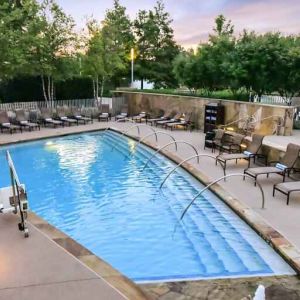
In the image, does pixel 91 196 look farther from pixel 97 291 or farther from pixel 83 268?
pixel 97 291

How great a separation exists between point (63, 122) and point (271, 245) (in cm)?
1490

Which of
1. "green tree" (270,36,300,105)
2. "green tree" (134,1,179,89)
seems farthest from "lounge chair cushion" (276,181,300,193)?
"green tree" (134,1,179,89)

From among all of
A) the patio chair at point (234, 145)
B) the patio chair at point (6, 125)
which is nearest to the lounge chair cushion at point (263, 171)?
the patio chair at point (234, 145)

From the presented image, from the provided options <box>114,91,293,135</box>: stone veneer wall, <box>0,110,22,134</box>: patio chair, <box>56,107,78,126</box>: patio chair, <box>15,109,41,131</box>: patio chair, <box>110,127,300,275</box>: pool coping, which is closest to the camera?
<box>110,127,300,275</box>: pool coping

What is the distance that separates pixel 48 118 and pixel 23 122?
1695 mm

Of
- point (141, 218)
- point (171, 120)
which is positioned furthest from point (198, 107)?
point (141, 218)

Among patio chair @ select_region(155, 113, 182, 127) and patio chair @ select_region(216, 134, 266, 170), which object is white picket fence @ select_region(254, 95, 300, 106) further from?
patio chair @ select_region(216, 134, 266, 170)

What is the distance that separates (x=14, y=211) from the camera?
20.9ft

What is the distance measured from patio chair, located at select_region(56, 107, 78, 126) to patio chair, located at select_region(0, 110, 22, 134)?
253cm

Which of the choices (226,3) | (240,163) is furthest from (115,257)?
(226,3)

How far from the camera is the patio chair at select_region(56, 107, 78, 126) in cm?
1909

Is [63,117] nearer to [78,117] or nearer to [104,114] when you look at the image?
[78,117]

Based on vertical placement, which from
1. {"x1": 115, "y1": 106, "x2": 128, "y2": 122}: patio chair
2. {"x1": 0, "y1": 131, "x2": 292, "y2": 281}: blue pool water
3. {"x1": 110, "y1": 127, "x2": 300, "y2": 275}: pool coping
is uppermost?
{"x1": 115, "y1": 106, "x2": 128, "y2": 122}: patio chair

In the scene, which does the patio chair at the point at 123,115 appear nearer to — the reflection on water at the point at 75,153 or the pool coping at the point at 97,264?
the reflection on water at the point at 75,153
